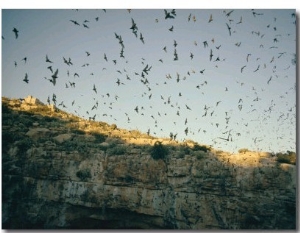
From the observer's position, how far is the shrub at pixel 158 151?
11.2 m

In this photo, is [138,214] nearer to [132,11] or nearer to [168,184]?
[168,184]

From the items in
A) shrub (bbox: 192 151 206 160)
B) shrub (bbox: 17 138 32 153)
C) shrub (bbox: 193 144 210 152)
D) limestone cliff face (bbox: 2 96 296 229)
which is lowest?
limestone cliff face (bbox: 2 96 296 229)

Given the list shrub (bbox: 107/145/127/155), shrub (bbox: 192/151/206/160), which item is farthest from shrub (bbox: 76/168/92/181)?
shrub (bbox: 192/151/206/160)

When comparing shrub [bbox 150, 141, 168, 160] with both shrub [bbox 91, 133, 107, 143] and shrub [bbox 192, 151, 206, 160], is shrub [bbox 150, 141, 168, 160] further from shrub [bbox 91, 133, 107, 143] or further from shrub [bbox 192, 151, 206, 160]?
shrub [bbox 91, 133, 107, 143]

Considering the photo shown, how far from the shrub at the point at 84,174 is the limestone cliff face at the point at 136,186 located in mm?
33

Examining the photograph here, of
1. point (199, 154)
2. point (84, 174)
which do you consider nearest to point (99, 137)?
point (84, 174)

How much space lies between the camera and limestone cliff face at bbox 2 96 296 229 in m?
9.27

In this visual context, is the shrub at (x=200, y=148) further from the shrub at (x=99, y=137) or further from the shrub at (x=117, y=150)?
the shrub at (x=99, y=137)

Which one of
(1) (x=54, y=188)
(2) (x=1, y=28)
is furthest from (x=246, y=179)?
(2) (x=1, y=28)

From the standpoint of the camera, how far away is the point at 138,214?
10.0 m

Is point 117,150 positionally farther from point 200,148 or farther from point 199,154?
point 200,148

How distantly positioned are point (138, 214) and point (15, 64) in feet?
18.9

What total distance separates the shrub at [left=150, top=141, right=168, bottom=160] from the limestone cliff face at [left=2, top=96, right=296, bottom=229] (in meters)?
0.17
